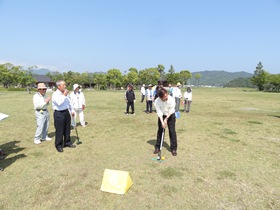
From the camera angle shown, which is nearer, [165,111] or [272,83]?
[165,111]

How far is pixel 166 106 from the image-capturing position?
5.34 meters

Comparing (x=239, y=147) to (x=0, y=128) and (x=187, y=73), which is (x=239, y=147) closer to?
(x=0, y=128)

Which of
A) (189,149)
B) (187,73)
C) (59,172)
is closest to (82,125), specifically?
(59,172)

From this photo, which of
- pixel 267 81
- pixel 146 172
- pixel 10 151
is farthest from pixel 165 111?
pixel 267 81

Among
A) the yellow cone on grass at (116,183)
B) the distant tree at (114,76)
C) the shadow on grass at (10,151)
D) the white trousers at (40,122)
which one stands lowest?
the shadow on grass at (10,151)

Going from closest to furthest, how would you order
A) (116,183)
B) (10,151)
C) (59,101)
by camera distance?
(116,183)
(59,101)
(10,151)

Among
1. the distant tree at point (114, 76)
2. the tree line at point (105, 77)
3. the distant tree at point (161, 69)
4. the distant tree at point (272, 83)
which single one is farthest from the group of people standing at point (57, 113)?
the distant tree at point (161, 69)

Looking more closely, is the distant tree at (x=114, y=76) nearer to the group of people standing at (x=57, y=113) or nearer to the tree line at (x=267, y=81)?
the tree line at (x=267, y=81)

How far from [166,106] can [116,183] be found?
249 centimetres

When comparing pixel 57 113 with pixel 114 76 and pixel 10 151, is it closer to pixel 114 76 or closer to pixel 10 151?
pixel 10 151

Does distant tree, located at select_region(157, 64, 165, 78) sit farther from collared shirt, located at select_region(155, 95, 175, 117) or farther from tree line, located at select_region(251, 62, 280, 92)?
collared shirt, located at select_region(155, 95, 175, 117)

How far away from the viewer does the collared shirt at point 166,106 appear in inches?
208

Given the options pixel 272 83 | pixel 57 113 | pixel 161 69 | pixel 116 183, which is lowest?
pixel 116 183

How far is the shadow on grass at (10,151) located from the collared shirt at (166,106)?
14.0 feet
